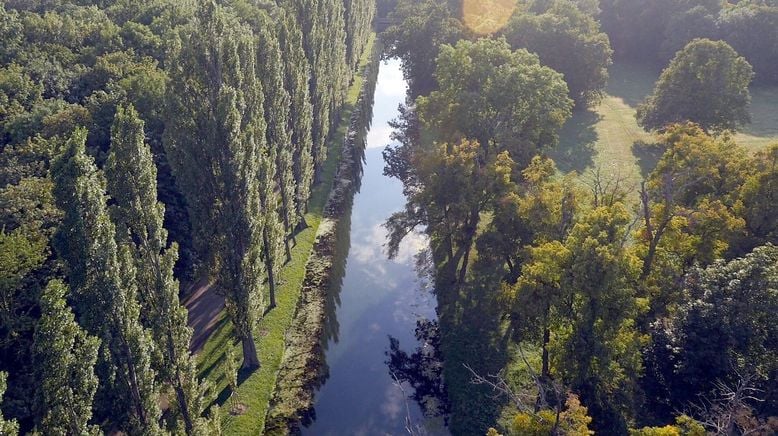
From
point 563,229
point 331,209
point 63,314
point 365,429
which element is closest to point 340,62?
point 331,209

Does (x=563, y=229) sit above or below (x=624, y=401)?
above

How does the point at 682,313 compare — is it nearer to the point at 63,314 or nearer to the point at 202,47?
the point at 63,314

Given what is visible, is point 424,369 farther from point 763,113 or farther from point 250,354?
point 763,113

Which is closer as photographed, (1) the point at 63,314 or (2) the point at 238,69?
(1) the point at 63,314

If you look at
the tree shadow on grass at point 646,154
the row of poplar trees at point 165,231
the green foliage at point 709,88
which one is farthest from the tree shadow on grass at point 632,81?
the row of poplar trees at point 165,231

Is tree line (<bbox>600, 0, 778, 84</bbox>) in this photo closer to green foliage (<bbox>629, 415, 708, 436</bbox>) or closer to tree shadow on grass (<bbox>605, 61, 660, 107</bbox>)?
tree shadow on grass (<bbox>605, 61, 660, 107</bbox>)

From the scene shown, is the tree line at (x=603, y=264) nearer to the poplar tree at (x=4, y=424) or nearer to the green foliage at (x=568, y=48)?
the poplar tree at (x=4, y=424)

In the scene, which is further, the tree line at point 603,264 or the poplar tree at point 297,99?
the poplar tree at point 297,99

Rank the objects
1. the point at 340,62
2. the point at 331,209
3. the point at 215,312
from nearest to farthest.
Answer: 1. the point at 215,312
2. the point at 331,209
3. the point at 340,62
